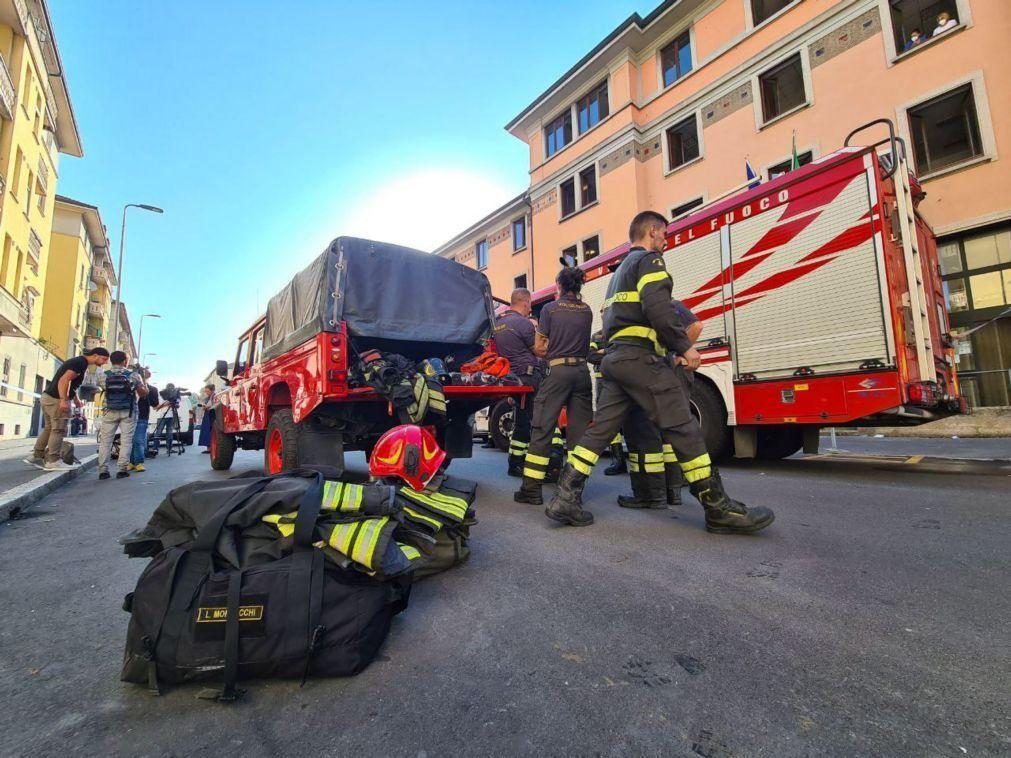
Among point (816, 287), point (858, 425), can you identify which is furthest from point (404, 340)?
point (858, 425)

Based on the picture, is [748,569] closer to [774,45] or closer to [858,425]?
[858,425]

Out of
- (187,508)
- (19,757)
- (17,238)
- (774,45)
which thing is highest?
(774,45)

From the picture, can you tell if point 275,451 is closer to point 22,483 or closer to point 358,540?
point 22,483

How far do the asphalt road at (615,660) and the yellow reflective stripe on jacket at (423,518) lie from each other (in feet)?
1.02

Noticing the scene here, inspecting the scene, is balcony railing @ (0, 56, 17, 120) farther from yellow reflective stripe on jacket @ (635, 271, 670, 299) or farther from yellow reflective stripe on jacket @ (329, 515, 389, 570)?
yellow reflective stripe on jacket @ (329, 515, 389, 570)

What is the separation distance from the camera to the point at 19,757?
3.81 feet

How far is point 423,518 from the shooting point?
212 centimetres

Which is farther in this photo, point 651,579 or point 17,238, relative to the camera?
point 17,238

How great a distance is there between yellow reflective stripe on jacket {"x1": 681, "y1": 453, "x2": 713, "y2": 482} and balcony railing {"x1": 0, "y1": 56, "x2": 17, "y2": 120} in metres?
20.8

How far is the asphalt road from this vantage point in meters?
1.19

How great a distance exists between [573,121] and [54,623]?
2134 centimetres

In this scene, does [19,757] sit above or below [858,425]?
below

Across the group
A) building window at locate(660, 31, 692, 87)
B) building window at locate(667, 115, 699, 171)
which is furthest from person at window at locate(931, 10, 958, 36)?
building window at locate(660, 31, 692, 87)

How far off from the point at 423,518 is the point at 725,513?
189cm
